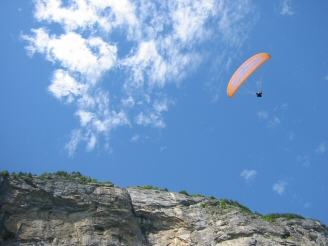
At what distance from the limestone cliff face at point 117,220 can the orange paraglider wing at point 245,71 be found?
1275 centimetres

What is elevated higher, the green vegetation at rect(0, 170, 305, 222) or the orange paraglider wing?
the orange paraglider wing

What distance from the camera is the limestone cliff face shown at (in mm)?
32000

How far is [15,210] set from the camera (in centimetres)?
3253

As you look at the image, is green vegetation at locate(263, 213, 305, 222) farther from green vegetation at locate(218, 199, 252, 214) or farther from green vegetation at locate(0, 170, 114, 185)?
green vegetation at locate(0, 170, 114, 185)

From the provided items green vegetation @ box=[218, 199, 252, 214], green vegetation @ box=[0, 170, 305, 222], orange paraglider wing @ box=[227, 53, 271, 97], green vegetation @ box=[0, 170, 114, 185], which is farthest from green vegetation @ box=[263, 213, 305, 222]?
green vegetation @ box=[0, 170, 114, 185]

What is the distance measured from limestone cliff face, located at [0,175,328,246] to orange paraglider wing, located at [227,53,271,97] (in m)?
12.7

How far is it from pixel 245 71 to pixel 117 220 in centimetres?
1853

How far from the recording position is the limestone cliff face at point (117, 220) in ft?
105

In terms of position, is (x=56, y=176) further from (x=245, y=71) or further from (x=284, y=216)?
(x=284, y=216)

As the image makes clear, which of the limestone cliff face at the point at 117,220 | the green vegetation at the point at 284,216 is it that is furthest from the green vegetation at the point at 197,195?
the limestone cliff face at the point at 117,220

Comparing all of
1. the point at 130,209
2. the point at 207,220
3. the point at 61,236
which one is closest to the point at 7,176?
the point at 61,236

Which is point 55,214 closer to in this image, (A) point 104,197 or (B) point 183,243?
(A) point 104,197

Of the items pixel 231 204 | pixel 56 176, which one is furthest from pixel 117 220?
pixel 231 204

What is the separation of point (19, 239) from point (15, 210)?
292 centimetres
